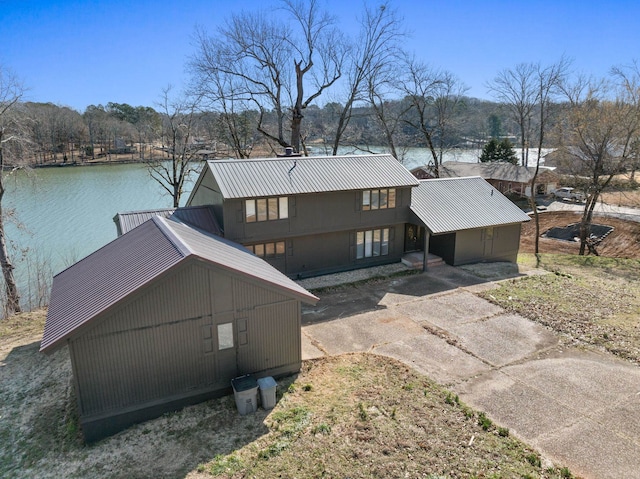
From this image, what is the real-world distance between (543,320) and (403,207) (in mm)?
7140

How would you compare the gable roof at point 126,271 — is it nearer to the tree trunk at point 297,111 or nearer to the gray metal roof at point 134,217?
the gray metal roof at point 134,217

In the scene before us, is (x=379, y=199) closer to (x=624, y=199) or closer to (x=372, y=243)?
(x=372, y=243)

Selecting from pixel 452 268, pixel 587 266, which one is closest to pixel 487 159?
pixel 587 266

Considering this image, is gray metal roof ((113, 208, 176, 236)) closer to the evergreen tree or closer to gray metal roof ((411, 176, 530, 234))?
gray metal roof ((411, 176, 530, 234))

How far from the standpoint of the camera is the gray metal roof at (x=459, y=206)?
1834cm

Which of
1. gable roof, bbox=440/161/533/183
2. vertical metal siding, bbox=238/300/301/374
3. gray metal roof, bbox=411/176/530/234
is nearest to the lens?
vertical metal siding, bbox=238/300/301/374

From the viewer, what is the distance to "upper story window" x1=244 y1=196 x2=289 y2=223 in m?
15.5

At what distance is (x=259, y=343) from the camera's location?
9578mm

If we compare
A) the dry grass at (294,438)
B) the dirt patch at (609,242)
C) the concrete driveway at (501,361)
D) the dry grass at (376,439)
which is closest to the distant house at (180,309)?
the dry grass at (294,438)

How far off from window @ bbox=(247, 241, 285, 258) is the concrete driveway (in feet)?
8.31

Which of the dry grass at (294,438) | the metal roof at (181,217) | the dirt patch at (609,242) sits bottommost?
the dirt patch at (609,242)

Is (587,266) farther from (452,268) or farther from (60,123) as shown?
(60,123)

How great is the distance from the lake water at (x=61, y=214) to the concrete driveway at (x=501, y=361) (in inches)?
539

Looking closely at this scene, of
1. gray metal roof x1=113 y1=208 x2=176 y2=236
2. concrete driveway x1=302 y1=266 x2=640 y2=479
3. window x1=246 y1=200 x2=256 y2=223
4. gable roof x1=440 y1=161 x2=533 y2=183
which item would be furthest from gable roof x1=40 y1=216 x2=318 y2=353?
gable roof x1=440 y1=161 x2=533 y2=183
